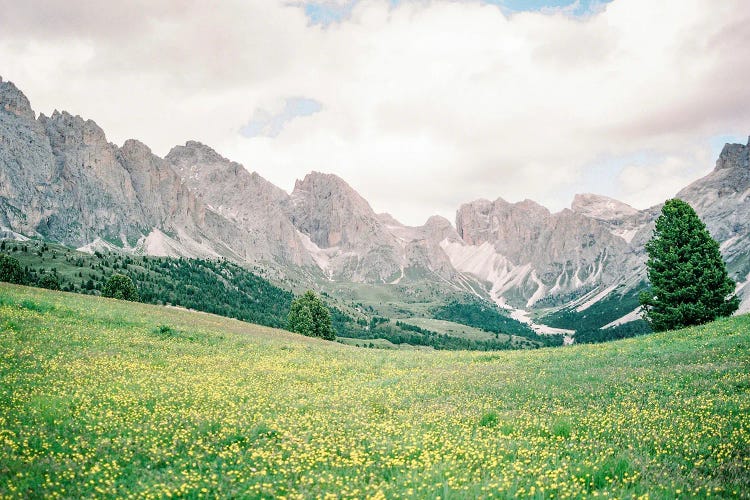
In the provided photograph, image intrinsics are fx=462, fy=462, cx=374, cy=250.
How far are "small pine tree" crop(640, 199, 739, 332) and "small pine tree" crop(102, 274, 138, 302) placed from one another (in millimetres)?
102274

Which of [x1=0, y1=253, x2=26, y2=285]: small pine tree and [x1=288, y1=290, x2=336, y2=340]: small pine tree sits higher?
[x1=0, y1=253, x2=26, y2=285]: small pine tree

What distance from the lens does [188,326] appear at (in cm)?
4331

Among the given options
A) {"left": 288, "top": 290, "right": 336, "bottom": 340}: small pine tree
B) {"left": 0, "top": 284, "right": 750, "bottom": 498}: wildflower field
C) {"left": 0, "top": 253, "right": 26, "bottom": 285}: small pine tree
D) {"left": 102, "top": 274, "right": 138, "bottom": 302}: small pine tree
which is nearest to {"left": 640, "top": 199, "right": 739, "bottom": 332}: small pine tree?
{"left": 0, "top": 284, "right": 750, "bottom": 498}: wildflower field

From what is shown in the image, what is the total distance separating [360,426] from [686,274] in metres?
43.9

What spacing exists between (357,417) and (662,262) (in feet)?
144

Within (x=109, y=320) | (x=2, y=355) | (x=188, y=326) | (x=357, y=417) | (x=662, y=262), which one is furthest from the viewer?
(x=662, y=262)

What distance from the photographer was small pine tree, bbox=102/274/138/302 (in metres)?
104

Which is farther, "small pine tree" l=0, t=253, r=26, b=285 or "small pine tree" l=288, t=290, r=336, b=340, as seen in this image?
"small pine tree" l=0, t=253, r=26, b=285

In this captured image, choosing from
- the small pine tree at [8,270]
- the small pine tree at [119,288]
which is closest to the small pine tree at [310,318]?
the small pine tree at [119,288]

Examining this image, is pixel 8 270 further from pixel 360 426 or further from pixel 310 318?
pixel 360 426

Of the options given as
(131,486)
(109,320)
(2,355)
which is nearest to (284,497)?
(131,486)

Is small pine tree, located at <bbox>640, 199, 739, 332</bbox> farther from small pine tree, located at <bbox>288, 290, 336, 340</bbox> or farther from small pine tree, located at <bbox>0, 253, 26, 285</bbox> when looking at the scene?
small pine tree, located at <bbox>0, 253, 26, 285</bbox>

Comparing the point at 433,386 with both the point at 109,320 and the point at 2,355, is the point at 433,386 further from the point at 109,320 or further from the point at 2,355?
the point at 109,320

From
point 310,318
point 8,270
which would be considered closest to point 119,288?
point 8,270
